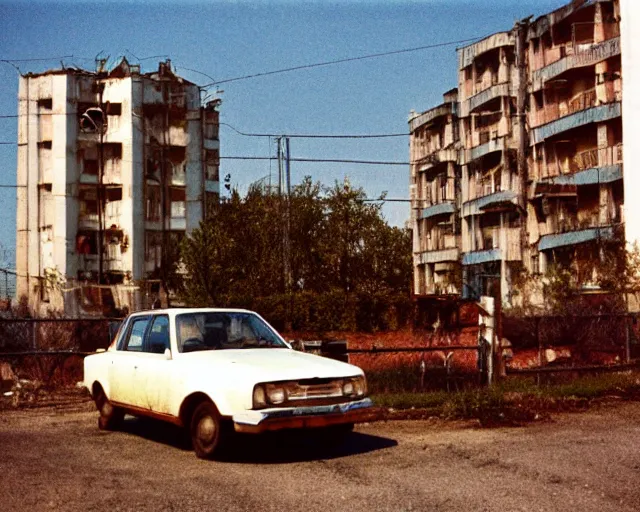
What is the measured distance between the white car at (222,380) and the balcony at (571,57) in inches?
1553

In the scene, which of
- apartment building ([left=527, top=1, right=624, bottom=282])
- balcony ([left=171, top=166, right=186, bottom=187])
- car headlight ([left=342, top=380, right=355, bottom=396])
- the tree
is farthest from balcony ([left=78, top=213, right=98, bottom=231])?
car headlight ([left=342, top=380, right=355, bottom=396])

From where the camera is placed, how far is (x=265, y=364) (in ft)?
33.6

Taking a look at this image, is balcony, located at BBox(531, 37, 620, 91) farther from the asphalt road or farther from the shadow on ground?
the shadow on ground

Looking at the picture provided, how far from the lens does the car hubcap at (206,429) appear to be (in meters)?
10.1

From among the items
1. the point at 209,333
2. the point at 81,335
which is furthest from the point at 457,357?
the point at 209,333

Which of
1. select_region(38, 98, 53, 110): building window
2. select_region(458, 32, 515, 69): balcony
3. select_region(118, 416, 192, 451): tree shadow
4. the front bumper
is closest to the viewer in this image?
the front bumper

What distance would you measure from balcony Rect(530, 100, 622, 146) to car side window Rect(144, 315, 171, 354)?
38.3 metres

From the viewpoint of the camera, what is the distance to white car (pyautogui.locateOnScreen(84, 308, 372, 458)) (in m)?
9.81

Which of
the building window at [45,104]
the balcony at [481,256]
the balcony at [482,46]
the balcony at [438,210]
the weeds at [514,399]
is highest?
the balcony at [482,46]

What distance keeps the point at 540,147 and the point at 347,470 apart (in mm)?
45695

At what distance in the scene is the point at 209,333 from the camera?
37.4 feet

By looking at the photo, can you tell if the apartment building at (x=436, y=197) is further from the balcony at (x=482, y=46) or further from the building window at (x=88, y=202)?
the building window at (x=88, y=202)

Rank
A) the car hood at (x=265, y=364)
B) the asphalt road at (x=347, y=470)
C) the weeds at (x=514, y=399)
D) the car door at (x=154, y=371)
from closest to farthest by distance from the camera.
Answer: the asphalt road at (x=347, y=470) → the car hood at (x=265, y=364) → the car door at (x=154, y=371) → the weeds at (x=514, y=399)

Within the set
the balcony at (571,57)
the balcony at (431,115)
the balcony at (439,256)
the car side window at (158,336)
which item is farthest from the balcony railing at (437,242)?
the car side window at (158,336)
